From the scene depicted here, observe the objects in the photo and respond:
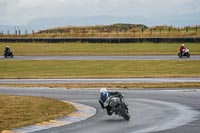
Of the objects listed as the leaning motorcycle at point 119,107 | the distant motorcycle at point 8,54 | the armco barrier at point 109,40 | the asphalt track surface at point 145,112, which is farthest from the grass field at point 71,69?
the distant motorcycle at point 8,54

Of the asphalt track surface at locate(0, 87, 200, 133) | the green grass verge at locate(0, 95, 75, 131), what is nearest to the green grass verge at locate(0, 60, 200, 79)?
the asphalt track surface at locate(0, 87, 200, 133)

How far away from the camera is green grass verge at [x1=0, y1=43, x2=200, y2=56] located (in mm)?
74938

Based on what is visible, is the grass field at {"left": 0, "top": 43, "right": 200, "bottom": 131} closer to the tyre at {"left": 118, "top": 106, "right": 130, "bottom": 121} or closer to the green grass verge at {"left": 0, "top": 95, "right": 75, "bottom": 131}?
the green grass verge at {"left": 0, "top": 95, "right": 75, "bottom": 131}

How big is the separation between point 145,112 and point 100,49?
189 ft

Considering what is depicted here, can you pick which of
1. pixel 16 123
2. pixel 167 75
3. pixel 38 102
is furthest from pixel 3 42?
pixel 16 123

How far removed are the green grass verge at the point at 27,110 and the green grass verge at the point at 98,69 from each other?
73.3 ft

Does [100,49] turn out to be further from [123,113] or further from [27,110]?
[123,113]

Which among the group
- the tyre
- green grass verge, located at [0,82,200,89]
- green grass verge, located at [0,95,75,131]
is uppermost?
the tyre

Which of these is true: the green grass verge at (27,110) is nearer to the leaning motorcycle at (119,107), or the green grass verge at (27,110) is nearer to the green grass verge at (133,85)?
the leaning motorcycle at (119,107)

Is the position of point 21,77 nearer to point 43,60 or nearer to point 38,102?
point 43,60

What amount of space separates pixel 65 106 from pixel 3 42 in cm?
7512

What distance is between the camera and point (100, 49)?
80.9 m

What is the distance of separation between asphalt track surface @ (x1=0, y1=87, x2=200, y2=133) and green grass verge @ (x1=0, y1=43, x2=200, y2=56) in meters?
38.1

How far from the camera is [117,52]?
76125 mm
